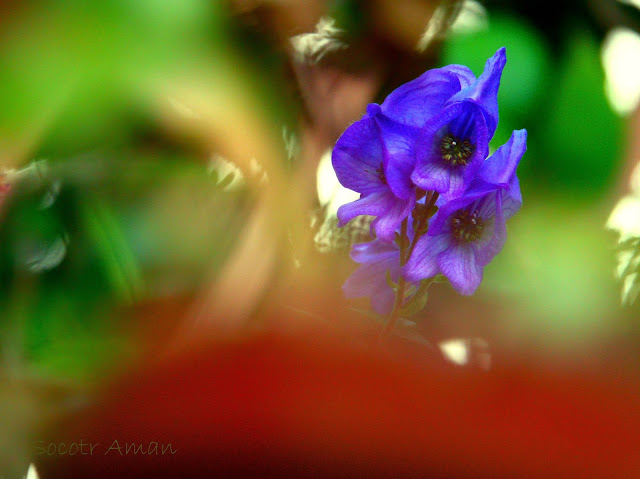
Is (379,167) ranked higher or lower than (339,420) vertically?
higher

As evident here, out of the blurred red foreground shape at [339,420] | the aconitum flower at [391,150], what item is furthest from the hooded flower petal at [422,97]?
the blurred red foreground shape at [339,420]

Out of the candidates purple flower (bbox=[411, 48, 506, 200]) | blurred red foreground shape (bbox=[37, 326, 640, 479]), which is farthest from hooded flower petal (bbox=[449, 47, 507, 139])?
blurred red foreground shape (bbox=[37, 326, 640, 479])

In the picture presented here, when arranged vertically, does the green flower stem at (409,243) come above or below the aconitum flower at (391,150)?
below

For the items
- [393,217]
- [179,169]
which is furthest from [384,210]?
[179,169]

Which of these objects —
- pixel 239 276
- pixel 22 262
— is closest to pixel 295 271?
pixel 239 276

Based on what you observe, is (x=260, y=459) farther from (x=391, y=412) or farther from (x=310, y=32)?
(x=310, y=32)

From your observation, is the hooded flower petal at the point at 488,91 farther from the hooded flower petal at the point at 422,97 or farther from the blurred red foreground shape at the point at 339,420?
the blurred red foreground shape at the point at 339,420

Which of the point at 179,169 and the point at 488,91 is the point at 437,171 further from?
the point at 179,169
